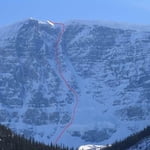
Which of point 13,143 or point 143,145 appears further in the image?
point 143,145

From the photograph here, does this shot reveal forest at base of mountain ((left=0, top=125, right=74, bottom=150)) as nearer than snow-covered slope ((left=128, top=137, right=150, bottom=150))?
Yes

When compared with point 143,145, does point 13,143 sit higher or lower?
higher

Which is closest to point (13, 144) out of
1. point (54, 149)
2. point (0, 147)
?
point (0, 147)

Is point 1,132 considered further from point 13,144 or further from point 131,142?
point 131,142

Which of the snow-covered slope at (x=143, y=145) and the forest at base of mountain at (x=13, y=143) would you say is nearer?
the forest at base of mountain at (x=13, y=143)

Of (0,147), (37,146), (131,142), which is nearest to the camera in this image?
(0,147)

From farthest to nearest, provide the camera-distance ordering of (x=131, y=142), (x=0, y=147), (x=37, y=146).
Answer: (x=131, y=142)
(x=37, y=146)
(x=0, y=147)

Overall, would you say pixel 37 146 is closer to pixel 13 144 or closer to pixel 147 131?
pixel 13 144

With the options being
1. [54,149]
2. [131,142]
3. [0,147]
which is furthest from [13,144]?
[131,142]

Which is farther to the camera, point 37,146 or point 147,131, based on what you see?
point 147,131
